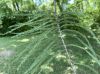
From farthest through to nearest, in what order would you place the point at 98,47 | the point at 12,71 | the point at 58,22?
the point at 98,47 → the point at 12,71 → the point at 58,22

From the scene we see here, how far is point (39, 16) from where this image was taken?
933 mm

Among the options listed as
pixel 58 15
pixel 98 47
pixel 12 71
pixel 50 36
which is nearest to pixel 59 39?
pixel 50 36

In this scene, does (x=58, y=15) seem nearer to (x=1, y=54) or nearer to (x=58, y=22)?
(x=58, y=22)

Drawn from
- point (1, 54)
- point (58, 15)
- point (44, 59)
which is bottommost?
point (1, 54)

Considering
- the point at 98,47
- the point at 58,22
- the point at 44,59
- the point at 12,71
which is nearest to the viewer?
the point at 44,59

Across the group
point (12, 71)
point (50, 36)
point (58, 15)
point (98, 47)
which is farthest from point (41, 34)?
point (98, 47)

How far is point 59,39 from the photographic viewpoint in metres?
0.88

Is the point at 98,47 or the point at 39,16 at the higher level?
the point at 39,16

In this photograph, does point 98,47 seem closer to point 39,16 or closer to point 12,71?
point 12,71

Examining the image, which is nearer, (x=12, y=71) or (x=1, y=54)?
(x=12, y=71)

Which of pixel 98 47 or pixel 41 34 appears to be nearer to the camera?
→ pixel 41 34

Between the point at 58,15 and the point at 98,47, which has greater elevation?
the point at 58,15

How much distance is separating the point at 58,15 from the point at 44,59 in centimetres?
27

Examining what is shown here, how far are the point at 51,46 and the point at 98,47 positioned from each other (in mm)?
4280
